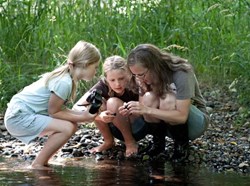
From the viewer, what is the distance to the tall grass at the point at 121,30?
7.18 metres

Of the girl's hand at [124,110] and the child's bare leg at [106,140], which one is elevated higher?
the girl's hand at [124,110]

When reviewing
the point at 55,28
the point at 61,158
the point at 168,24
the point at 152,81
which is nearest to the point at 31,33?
the point at 55,28

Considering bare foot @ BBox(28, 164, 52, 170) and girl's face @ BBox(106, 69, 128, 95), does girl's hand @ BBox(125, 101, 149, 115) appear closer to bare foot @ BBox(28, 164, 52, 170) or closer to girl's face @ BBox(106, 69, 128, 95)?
girl's face @ BBox(106, 69, 128, 95)

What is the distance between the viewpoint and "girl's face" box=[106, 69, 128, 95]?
490cm

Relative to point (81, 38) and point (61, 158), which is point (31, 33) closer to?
point (81, 38)

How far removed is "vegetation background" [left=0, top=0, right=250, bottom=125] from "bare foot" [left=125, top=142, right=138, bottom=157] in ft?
6.04

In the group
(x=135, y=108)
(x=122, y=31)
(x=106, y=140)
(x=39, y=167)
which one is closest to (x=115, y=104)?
(x=135, y=108)

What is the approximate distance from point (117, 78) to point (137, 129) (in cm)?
47

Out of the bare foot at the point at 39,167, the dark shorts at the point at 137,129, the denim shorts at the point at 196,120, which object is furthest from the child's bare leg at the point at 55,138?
the denim shorts at the point at 196,120

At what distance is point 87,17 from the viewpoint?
25.2 feet

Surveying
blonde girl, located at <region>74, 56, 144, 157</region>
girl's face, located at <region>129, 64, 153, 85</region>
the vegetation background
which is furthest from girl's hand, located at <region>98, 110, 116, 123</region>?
the vegetation background

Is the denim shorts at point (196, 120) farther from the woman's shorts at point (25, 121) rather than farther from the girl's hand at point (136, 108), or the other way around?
the woman's shorts at point (25, 121)

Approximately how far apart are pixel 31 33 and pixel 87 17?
69 centimetres

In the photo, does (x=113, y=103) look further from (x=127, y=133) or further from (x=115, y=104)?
(x=127, y=133)
